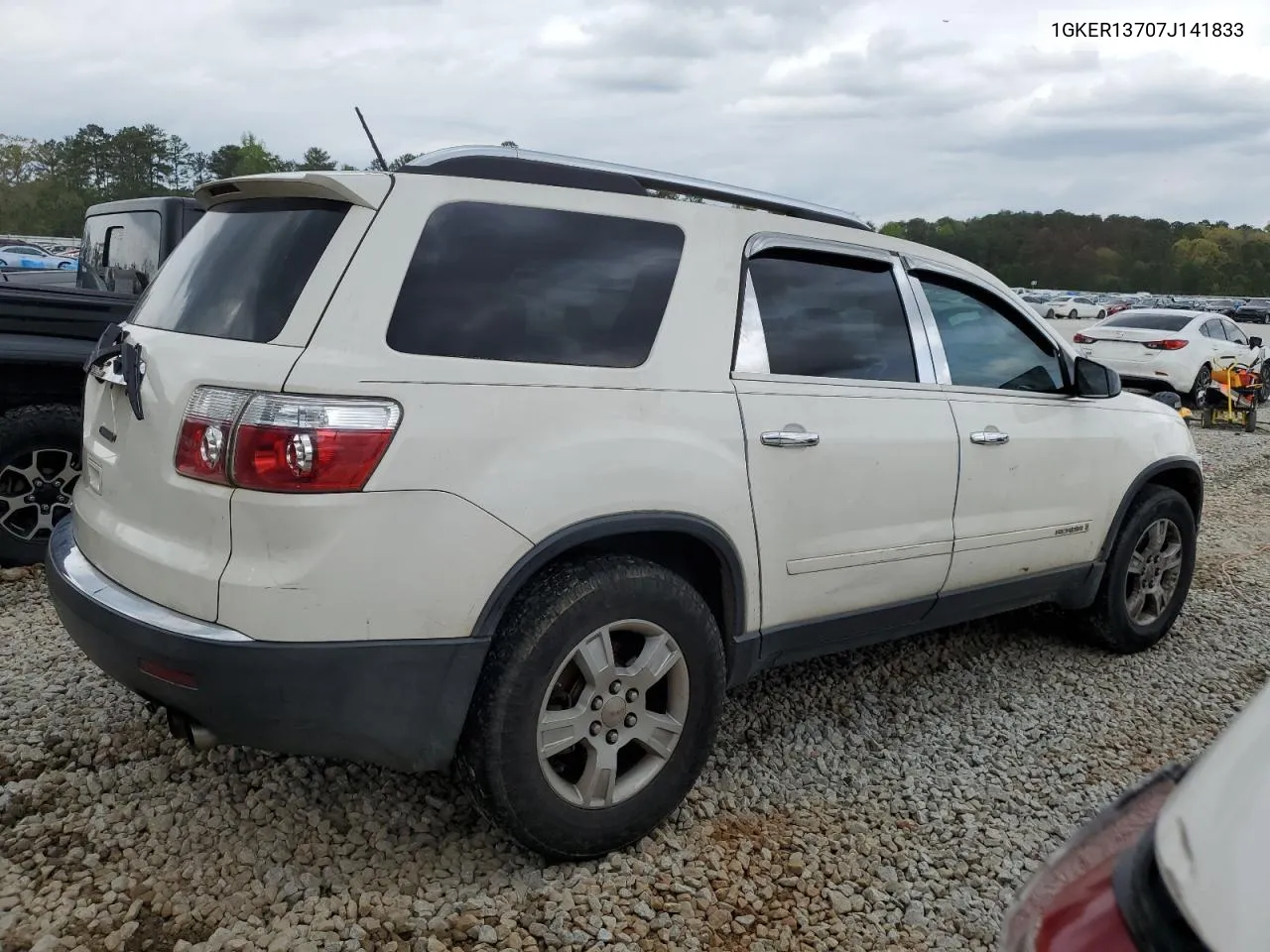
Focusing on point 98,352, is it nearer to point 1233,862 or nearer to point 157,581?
point 157,581

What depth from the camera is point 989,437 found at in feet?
12.2

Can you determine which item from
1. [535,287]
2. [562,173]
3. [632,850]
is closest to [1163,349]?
[562,173]

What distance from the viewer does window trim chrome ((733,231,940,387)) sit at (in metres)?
3.12

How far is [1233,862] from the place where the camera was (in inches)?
42.4

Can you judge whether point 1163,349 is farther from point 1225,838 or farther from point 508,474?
point 1225,838

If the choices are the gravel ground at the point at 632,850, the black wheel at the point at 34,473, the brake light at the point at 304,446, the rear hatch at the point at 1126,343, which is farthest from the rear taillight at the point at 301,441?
the rear hatch at the point at 1126,343

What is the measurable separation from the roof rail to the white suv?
0.5 inches

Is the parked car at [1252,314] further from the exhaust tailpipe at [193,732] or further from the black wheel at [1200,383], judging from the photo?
the exhaust tailpipe at [193,732]

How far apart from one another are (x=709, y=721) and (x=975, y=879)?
879 mm

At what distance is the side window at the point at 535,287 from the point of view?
99.2 inches

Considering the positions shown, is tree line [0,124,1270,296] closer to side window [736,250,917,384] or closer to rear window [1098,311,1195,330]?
rear window [1098,311,1195,330]

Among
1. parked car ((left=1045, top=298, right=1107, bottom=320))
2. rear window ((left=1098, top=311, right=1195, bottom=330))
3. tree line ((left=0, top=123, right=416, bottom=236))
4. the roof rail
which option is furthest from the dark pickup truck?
tree line ((left=0, top=123, right=416, bottom=236))

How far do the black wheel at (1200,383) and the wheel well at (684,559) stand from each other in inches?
600

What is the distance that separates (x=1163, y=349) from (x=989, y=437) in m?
14.3
